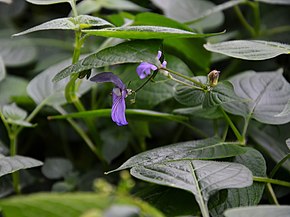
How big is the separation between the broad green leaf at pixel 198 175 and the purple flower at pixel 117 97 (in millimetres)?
84

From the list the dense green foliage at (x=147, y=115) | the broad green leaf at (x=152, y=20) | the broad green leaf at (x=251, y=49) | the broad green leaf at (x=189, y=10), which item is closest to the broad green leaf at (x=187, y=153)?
the dense green foliage at (x=147, y=115)

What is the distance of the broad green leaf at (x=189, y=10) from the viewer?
3.50 feet

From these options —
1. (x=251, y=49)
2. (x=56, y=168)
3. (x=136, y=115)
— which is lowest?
(x=56, y=168)

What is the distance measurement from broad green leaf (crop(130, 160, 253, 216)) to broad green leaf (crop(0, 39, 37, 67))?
63 centimetres

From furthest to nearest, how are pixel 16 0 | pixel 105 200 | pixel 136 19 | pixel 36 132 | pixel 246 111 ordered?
pixel 16 0
pixel 36 132
pixel 136 19
pixel 246 111
pixel 105 200

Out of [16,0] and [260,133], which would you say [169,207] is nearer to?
[260,133]

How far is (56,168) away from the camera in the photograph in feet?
2.97

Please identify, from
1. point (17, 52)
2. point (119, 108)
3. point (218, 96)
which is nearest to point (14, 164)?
point (119, 108)

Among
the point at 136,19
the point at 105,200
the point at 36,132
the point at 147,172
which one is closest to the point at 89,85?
the point at 136,19

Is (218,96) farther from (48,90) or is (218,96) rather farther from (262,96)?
(48,90)

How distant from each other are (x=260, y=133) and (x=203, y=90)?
22cm

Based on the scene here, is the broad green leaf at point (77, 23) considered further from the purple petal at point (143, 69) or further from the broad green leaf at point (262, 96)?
the broad green leaf at point (262, 96)

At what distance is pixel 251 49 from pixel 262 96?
0.14 metres

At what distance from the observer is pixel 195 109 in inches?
31.9
